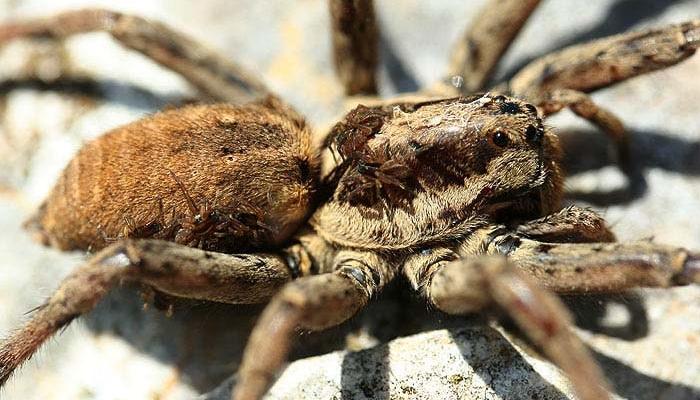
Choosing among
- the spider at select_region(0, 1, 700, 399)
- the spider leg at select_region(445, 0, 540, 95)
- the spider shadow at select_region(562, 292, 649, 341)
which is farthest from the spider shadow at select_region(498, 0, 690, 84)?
the spider shadow at select_region(562, 292, 649, 341)

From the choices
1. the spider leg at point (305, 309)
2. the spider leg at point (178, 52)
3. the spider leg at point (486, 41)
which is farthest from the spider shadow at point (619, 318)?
the spider leg at point (178, 52)

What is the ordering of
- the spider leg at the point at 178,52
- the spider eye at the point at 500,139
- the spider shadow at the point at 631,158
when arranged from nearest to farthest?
the spider eye at the point at 500,139 < the spider shadow at the point at 631,158 < the spider leg at the point at 178,52

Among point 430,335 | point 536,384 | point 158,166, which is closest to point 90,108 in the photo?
point 158,166

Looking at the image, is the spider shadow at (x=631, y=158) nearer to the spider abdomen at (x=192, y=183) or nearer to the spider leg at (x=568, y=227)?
the spider leg at (x=568, y=227)

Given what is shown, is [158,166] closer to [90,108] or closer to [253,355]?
[253,355]

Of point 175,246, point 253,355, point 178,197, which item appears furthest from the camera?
point 178,197

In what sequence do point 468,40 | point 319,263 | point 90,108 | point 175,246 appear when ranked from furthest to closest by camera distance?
point 90,108
point 468,40
point 319,263
point 175,246
